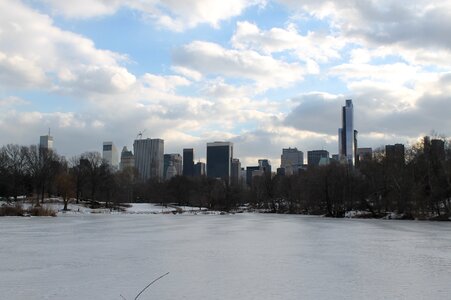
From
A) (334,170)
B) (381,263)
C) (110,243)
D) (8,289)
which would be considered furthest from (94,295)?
(334,170)

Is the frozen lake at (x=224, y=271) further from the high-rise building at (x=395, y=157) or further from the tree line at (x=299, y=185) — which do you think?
the high-rise building at (x=395, y=157)

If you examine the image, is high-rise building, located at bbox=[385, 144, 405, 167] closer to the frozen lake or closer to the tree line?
the tree line

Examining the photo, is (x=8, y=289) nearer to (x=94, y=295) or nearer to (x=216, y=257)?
(x=94, y=295)

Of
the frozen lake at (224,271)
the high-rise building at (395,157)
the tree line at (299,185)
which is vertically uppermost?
the high-rise building at (395,157)

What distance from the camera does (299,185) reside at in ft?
302

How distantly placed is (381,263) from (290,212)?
80693 millimetres

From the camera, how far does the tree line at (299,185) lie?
60.7m

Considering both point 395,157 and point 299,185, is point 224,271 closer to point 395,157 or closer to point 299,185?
point 395,157

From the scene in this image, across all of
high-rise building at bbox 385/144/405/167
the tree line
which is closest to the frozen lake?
the tree line

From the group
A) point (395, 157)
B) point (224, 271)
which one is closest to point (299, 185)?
point (395, 157)

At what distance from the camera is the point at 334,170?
81.4 metres

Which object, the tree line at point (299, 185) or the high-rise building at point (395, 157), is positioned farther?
the high-rise building at point (395, 157)

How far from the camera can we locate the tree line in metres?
60.7

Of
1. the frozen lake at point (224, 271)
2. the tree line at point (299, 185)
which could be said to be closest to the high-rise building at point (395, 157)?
→ the tree line at point (299, 185)
